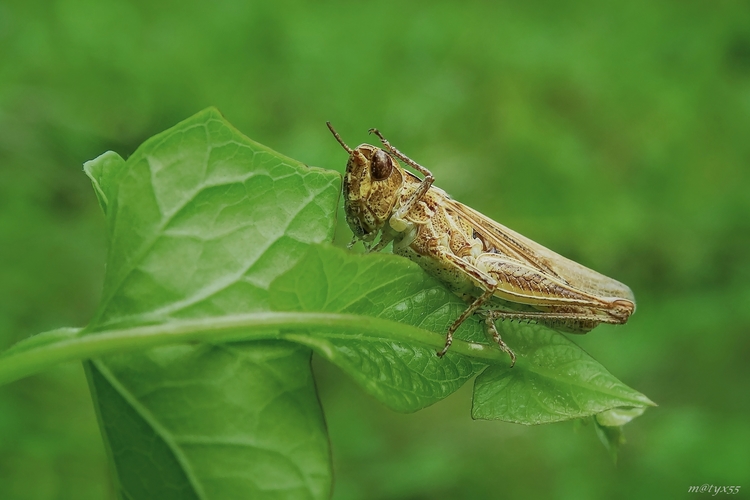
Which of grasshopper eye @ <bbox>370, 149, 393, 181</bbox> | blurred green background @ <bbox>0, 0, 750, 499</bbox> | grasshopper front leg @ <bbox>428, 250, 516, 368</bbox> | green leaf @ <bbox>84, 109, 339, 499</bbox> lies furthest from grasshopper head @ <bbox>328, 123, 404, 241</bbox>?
green leaf @ <bbox>84, 109, 339, 499</bbox>

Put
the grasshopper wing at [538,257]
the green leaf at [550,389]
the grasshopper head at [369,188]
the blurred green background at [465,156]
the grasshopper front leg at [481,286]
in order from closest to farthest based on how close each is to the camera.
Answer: the green leaf at [550,389], the grasshopper front leg at [481,286], the grasshopper head at [369,188], the grasshopper wing at [538,257], the blurred green background at [465,156]

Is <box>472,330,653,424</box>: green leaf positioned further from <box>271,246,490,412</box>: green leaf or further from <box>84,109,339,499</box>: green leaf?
<box>84,109,339,499</box>: green leaf

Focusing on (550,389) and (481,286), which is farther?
(481,286)

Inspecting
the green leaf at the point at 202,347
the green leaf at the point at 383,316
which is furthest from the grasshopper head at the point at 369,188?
the green leaf at the point at 202,347

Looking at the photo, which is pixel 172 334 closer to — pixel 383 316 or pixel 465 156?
pixel 383 316

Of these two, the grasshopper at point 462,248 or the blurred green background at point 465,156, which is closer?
the grasshopper at point 462,248

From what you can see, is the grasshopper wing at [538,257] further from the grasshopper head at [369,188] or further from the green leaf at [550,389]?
the green leaf at [550,389]

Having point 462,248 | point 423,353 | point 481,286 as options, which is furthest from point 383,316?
point 462,248
